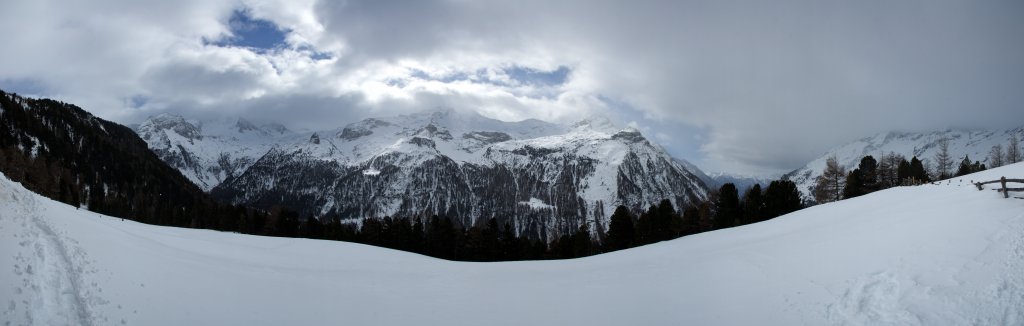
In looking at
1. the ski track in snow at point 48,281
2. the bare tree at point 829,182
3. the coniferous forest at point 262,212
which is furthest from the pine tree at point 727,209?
the ski track in snow at point 48,281

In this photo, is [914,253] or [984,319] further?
[914,253]

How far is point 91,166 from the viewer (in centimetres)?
14425

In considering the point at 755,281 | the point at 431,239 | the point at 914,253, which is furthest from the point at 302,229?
the point at 914,253

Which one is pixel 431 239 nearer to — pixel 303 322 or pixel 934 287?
pixel 303 322

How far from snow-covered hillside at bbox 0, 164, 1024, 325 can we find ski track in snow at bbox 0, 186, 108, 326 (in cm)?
6

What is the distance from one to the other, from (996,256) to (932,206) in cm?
1064

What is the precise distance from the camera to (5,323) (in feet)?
38.8

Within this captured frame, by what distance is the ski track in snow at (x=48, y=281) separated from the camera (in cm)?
1269

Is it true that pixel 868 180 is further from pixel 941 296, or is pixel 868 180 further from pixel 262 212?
pixel 262 212

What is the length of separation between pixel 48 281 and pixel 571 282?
75.3 ft

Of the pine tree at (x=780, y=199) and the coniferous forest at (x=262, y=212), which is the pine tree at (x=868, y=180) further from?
the pine tree at (x=780, y=199)

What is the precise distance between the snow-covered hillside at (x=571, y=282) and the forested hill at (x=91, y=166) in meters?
81.1

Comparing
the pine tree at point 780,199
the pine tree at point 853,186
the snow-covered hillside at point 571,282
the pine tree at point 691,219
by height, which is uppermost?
the pine tree at point 853,186

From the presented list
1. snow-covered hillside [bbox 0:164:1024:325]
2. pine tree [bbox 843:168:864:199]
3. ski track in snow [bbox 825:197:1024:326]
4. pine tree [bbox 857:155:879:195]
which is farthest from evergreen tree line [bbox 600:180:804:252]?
ski track in snow [bbox 825:197:1024:326]
